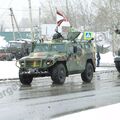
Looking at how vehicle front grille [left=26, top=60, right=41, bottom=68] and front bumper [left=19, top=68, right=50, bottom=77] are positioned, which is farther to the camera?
front bumper [left=19, top=68, right=50, bottom=77]

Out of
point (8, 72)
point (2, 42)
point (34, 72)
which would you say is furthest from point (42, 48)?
point (2, 42)

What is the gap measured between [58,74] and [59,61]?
582 millimetres

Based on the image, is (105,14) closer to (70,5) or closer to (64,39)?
(70,5)

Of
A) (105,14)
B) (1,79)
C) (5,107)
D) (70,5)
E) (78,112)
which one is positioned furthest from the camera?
(70,5)

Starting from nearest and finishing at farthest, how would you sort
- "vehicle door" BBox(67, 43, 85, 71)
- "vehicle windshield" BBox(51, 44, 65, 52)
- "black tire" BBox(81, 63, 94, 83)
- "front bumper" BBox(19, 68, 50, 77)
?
"front bumper" BBox(19, 68, 50, 77) < "vehicle windshield" BBox(51, 44, 65, 52) < "vehicle door" BBox(67, 43, 85, 71) < "black tire" BBox(81, 63, 94, 83)

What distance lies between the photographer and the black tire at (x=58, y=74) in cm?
2052

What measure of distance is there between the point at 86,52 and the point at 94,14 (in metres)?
38.3

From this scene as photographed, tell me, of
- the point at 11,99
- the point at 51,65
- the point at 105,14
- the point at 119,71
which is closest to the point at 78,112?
the point at 11,99

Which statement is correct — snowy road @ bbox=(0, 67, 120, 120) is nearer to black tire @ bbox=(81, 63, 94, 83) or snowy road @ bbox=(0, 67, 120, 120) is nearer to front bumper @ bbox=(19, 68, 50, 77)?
front bumper @ bbox=(19, 68, 50, 77)

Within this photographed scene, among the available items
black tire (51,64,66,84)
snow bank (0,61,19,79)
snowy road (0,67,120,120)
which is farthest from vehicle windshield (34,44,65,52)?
snow bank (0,61,19,79)

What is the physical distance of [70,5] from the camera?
66.2 meters

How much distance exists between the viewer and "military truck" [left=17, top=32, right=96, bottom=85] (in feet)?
Answer: 67.3

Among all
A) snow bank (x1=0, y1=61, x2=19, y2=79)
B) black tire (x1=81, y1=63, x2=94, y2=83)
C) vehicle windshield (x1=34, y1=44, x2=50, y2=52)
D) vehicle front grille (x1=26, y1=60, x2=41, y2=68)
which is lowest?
snow bank (x1=0, y1=61, x2=19, y2=79)

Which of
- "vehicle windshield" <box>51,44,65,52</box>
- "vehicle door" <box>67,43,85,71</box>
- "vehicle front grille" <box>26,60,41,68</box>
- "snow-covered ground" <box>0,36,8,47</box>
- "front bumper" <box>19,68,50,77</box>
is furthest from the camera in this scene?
"snow-covered ground" <box>0,36,8,47</box>
